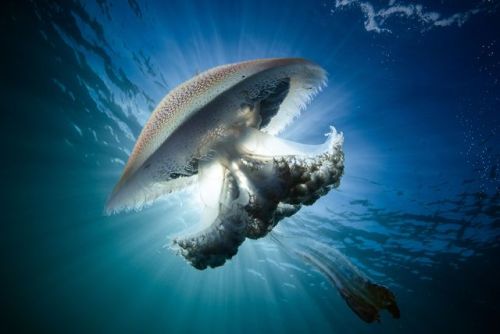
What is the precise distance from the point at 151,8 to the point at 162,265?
119ft

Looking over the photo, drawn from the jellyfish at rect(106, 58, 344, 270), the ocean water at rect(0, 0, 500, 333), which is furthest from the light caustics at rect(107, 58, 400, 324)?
the ocean water at rect(0, 0, 500, 333)

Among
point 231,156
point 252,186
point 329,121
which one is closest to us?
point 252,186

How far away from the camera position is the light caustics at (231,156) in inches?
75.3

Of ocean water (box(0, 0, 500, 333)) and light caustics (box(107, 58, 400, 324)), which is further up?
ocean water (box(0, 0, 500, 333))

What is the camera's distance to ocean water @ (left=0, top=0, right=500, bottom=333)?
7234 mm

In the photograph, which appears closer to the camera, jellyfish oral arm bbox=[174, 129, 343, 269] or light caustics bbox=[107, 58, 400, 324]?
light caustics bbox=[107, 58, 400, 324]

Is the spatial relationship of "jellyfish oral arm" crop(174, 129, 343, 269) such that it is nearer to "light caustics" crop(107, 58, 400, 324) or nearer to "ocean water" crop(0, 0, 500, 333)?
"light caustics" crop(107, 58, 400, 324)

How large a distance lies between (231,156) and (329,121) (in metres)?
7.63

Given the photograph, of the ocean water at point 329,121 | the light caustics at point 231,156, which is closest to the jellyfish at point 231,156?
the light caustics at point 231,156

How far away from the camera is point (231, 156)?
8.04 ft

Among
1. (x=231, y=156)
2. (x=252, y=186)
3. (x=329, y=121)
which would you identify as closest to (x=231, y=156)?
(x=231, y=156)

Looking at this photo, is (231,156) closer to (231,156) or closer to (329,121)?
(231,156)

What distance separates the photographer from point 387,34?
23.2 ft

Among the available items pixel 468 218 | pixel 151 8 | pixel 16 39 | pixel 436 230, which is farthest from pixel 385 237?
pixel 16 39
